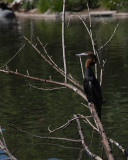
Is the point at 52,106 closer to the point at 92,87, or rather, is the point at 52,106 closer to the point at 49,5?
the point at 92,87

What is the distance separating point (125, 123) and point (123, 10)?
3338 centimetres

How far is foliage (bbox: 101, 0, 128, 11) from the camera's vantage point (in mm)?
43719

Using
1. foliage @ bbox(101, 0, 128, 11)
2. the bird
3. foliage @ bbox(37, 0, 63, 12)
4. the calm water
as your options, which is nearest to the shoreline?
foliage @ bbox(37, 0, 63, 12)

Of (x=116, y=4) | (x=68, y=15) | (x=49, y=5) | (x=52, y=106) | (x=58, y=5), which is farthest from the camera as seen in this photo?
(x=49, y=5)

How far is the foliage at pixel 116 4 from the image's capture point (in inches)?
1721

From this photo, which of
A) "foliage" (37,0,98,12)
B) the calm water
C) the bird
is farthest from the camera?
"foliage" (37,0,98,12)

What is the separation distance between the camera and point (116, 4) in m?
44.3

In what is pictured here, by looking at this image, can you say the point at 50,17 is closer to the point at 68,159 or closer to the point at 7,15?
the point at 7,15

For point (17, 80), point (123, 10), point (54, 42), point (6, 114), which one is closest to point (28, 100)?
point (6, 114)

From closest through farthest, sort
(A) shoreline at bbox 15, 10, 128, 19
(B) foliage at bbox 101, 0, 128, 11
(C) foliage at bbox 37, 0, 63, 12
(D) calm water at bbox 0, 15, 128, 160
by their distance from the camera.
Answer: (D) calm water at bbox 0, 15, 128, 160
(A) shoreline at bbox 15, 10, 128, 19
(B) foliage at bbox 101, 0, 128, 11
(C) foliage at bbox 37, 0, 63, 12

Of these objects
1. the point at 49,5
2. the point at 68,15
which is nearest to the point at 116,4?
the point at 68,15

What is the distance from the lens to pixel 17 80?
16.6 m

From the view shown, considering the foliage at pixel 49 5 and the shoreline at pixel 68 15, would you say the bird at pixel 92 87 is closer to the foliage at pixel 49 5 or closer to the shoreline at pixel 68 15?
the shoreline at pixel 68 15

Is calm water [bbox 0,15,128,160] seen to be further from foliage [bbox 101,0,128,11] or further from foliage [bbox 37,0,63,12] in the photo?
foliage [bbox 37,0,63,12]
